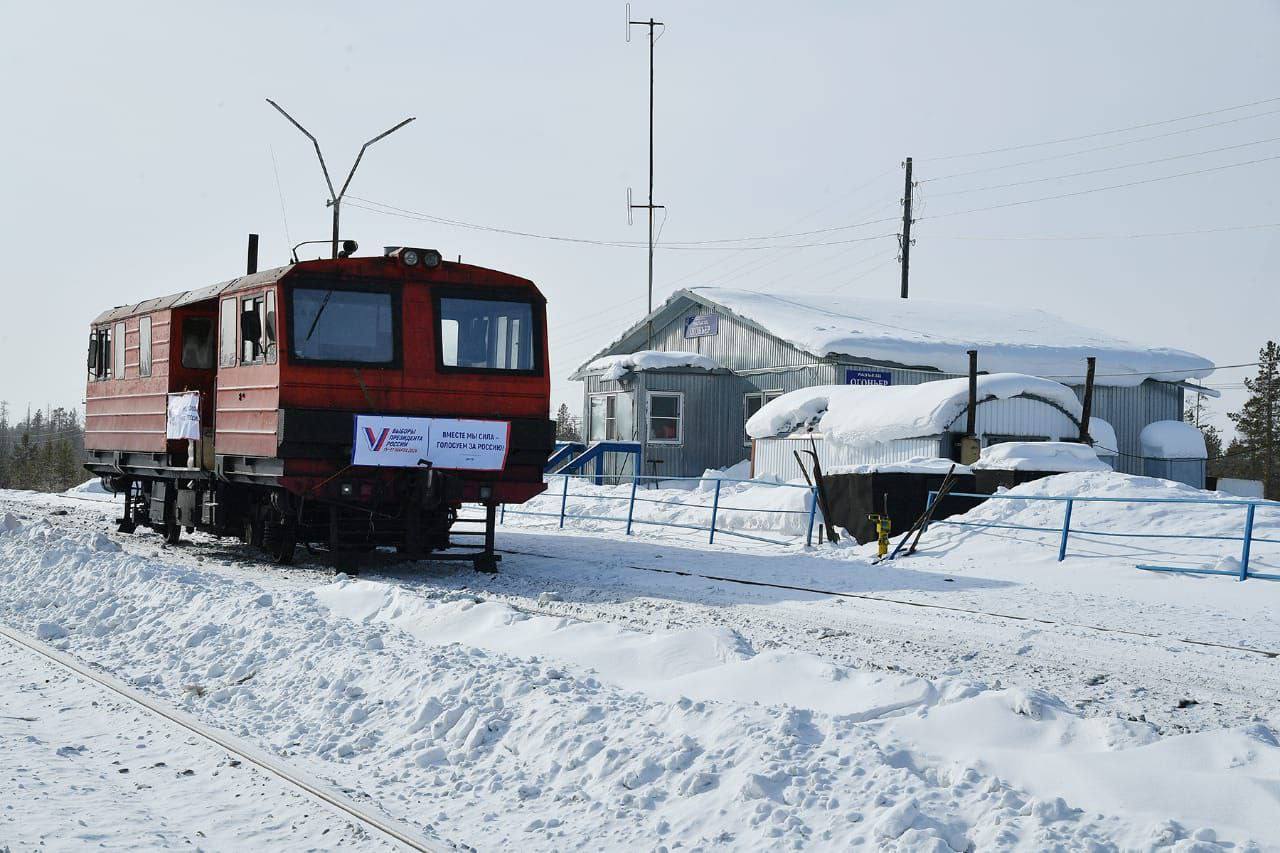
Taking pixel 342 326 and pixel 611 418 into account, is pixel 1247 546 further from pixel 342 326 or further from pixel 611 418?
pixel 611 418

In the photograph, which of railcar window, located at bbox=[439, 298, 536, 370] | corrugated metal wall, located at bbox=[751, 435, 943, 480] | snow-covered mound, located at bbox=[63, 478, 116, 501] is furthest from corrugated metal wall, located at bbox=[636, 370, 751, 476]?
railcar window, located at bbox=[439, 298, 536, 370]

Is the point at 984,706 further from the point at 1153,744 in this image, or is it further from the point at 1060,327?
the point at 1060,327

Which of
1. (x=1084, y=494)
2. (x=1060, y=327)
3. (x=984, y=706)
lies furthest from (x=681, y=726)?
(x=1060, y=327)

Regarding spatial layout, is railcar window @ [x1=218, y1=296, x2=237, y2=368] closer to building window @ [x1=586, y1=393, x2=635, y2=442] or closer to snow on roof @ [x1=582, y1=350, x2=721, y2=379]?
snow on roof @ [x1=582, y1=350, x2=721, y2=379]

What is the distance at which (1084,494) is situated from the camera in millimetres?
17875

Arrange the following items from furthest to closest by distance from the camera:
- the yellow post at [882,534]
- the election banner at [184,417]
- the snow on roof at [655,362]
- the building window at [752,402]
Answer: the snow on roof at [655,362] < the building window at [752,402] < the yellow post at [882,534] < the election banner at [184,417]

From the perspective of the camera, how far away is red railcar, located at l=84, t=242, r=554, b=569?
13586 mm

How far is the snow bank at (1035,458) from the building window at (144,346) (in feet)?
39.8

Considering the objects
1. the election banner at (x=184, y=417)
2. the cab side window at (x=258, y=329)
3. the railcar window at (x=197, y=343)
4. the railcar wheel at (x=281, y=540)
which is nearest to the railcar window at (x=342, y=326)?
the cab side window at (x=258, y=329)

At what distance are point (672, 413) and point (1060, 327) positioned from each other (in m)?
13.3

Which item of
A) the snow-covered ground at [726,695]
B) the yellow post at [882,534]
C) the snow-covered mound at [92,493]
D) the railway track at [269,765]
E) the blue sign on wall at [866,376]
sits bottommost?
the snow-covered mound at [92,493]

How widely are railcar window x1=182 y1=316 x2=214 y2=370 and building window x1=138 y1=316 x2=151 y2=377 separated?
43.5 inches

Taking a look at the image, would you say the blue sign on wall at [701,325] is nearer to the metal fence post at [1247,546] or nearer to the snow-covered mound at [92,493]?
the snow-covered mound at [92,493]

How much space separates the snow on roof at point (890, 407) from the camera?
24.5 metres
